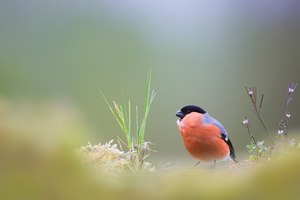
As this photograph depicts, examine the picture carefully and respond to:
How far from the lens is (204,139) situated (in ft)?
4.53

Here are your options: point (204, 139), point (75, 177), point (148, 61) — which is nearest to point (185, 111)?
point (204, 139)

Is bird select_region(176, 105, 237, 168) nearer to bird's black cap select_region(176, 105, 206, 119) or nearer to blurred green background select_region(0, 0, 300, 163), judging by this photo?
bird's black cap select_region(176, 105, 206, 119)

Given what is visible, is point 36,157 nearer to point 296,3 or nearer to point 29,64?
point 29,64

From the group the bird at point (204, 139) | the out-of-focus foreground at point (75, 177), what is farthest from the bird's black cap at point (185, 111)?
the out-of-focus foreground at point (75, 177)

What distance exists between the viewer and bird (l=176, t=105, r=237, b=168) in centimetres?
134

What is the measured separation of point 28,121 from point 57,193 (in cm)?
6

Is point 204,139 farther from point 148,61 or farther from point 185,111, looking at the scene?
point 148,61

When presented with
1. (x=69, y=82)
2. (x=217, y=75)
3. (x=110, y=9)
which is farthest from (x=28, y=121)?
(x=110, y=9)

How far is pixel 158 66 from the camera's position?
19.4ft

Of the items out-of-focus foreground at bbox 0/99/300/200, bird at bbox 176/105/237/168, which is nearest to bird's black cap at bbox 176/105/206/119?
bird at bbox 176/105/237/168

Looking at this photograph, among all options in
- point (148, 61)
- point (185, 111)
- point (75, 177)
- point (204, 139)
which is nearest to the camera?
point (75, 177)

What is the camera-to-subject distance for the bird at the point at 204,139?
1339 millimetres

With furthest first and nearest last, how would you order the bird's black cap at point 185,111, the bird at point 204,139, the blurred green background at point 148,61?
the blurred green background at point 148,61 < the bird's black cap at point 185,111 < the bird at point 204,139

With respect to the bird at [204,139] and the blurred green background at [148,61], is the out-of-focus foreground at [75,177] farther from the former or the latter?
the blurred green background at [148,61]
